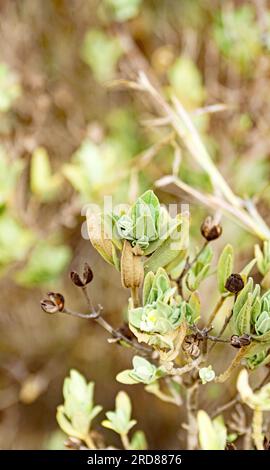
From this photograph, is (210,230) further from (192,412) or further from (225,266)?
(192,412)

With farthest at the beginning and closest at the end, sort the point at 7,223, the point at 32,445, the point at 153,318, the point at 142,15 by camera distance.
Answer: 1. the point at 142,15
2. the point at 32,445
3. the point at 7,223
4. the point at 153,318

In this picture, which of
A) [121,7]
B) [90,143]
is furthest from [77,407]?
[121,7]

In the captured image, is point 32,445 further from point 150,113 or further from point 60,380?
point 150,113

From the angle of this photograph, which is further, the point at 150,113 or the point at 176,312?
the point at 150,113

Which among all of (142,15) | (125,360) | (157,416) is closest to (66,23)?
(142,15)

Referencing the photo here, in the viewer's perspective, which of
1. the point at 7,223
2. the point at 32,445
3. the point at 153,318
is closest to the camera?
the point at 153,318

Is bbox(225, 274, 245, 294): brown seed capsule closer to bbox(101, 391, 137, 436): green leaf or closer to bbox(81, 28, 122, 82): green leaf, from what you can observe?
bbox(101, 391, 137, 436): green leaf
